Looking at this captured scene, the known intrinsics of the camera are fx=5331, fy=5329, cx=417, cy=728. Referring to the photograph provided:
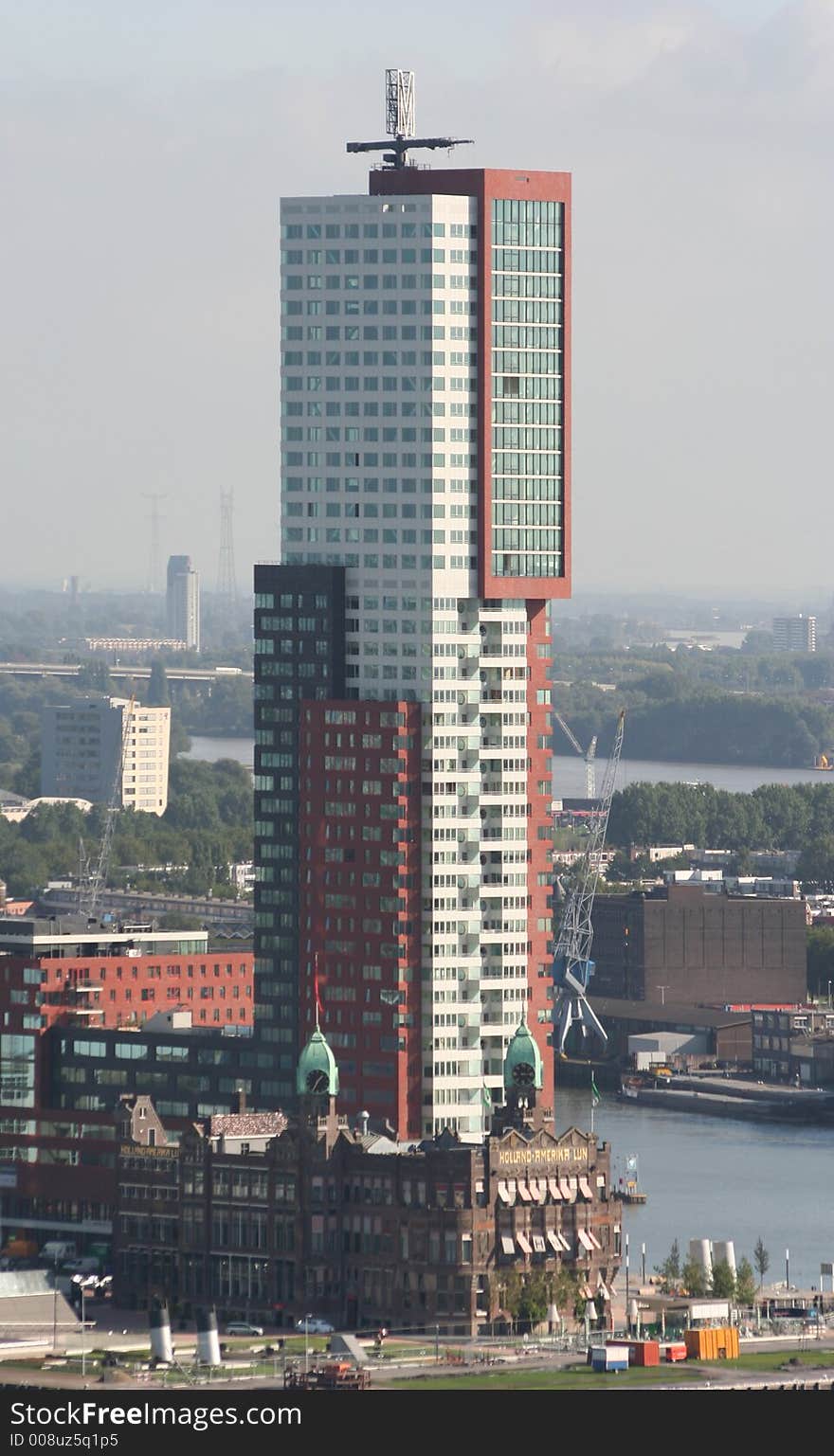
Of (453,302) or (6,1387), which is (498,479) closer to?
(453,302)

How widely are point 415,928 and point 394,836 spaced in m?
2.61

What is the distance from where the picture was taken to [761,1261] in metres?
141

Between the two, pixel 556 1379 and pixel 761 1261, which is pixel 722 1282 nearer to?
pixel 761 1261

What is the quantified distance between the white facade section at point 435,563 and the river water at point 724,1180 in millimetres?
7417

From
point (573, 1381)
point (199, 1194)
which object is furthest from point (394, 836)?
point (573, 1381)

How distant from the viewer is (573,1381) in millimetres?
121562

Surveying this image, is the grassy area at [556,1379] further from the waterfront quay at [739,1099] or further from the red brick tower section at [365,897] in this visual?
the waterfront quay at [739,1099]

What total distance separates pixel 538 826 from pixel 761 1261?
15755 millimetres

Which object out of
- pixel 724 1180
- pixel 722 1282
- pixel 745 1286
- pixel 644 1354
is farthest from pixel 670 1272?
pixel 724 1180

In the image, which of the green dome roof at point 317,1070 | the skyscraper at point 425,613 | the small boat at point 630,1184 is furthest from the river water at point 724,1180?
the green dome roof at point 317,1070

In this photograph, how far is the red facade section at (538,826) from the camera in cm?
14962

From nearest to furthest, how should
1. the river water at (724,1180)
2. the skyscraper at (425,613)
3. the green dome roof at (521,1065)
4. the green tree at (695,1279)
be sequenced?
the green tree at (695,1279), the green dome roof at (521,1065), the river water at (724,1180), the skyscraper at (425,613)
